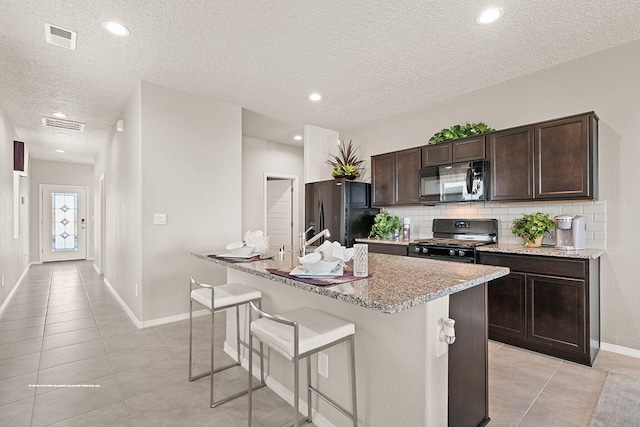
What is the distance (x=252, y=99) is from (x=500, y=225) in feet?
10.9

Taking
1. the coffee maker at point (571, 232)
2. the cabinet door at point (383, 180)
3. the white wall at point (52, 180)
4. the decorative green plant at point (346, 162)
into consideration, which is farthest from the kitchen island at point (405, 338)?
the white wall at point (52, 180)

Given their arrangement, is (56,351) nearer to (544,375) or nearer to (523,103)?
(544,375)

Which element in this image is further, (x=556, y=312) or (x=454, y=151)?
(x=454, y=151)

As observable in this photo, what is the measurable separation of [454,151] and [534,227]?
1.16 m

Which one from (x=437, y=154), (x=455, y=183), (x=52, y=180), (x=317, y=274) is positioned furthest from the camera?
(x=52, y=180)

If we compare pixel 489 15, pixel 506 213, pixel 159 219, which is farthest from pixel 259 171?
pixel 489 15

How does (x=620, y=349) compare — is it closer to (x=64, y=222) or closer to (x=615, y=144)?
(x=615, y=144)

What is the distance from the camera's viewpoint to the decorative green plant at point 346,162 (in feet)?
16.4

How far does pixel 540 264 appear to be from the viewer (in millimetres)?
2758

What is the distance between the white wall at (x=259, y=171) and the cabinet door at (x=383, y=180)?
7.59 ft

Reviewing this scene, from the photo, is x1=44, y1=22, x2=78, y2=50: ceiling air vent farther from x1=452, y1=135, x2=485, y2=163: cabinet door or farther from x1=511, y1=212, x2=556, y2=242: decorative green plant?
x1=511, y1=212, x2=556, y2=242: decorative green plant

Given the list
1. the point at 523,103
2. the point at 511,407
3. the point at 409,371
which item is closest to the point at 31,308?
the point at 409,371

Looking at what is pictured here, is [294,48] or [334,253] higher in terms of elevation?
[294,48]

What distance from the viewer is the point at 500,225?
362 cm
